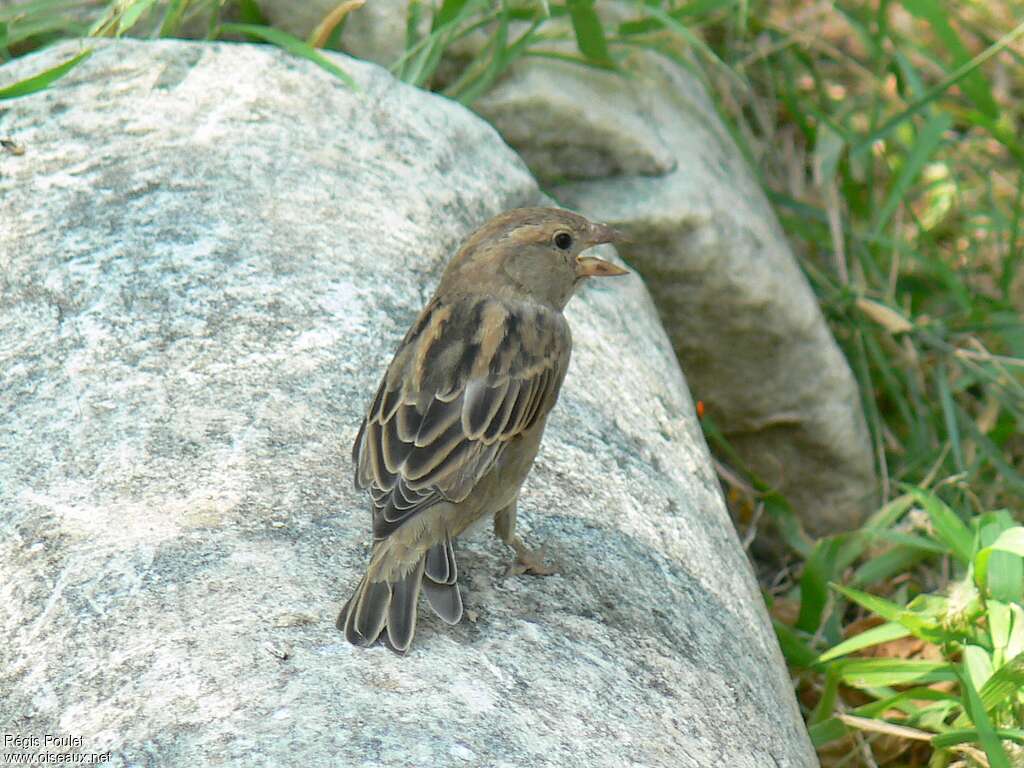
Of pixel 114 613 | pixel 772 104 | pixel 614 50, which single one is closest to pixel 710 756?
pixel 114 613

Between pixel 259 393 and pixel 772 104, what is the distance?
393 cm

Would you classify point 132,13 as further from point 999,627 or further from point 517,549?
point 999,627

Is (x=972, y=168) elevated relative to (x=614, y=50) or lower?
lower

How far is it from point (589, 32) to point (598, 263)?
142cm

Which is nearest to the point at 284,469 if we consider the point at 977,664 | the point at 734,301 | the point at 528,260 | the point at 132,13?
the point at 528,260

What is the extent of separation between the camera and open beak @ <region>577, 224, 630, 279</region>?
388 cm

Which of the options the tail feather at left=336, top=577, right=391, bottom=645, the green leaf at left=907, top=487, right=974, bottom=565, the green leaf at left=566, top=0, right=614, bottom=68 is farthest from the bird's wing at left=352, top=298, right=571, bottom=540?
the green leaf at left=566, top=0, right=614, bottom=68

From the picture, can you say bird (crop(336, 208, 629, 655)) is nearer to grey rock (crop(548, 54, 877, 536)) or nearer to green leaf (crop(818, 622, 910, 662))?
green leaf (crop(818, 622, 910, 662))

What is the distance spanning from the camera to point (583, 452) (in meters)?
3.66

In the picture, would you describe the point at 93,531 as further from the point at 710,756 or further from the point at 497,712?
the point at 710,756

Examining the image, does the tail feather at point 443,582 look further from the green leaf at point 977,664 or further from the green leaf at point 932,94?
the green leaf at point 932,94

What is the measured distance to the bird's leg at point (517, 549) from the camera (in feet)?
10.6

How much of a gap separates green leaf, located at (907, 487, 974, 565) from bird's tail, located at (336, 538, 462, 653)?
1619 millimetres

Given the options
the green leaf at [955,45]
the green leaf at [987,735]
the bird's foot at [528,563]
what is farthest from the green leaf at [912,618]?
the green leaf at [955,45]
